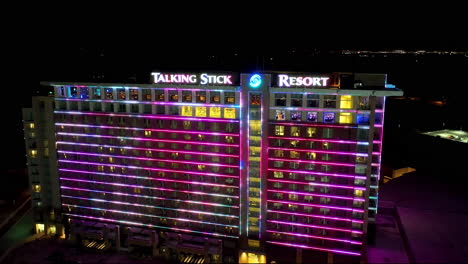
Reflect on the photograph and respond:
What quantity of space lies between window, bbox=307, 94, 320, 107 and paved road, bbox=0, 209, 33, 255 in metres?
62.0

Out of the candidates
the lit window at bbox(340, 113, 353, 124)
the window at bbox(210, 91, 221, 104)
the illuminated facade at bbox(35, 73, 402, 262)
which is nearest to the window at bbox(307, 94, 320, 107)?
the illuminated facade at bbox(35, 73, 402, 262)

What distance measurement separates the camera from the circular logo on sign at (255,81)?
187ft

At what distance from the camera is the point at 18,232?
74125 mm

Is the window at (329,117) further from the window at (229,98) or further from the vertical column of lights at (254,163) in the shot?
the window at (229,98)

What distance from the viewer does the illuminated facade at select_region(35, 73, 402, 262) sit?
5625 centimetres

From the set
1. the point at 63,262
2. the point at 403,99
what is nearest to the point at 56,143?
the point at 63,262

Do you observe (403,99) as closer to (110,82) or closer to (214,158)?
(214,158)

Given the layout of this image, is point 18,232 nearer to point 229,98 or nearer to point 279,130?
point 229,98

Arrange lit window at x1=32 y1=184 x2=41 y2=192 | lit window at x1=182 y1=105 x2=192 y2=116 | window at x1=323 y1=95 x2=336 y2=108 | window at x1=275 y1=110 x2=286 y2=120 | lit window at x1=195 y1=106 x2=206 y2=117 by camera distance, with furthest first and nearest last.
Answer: lit window at x1=32 y1=184 x2=41 y2=192 < lit window at x1=182 y1=105 x2=192 y2=116 < lit window at x1=195 y1=106 x2=206 y2=117 < window at x1=275 y1=110 x2=286 y2=120 < window at x1=323 y1=95 x2=336 y2=108

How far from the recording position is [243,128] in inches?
2334

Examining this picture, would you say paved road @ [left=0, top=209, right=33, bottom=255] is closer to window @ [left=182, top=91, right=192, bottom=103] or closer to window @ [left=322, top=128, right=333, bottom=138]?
window @ [left=182, top=91, right=192, bottom=103]

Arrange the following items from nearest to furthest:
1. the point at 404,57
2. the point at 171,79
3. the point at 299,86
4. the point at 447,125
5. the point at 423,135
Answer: the point at 299,86 → the point at 171,79 → the point at 423,135 → the point at 447,125 → the point at 404,57

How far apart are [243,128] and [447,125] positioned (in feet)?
230

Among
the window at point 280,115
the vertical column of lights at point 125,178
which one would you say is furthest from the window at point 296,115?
the vertical column of lights at point 125,178
